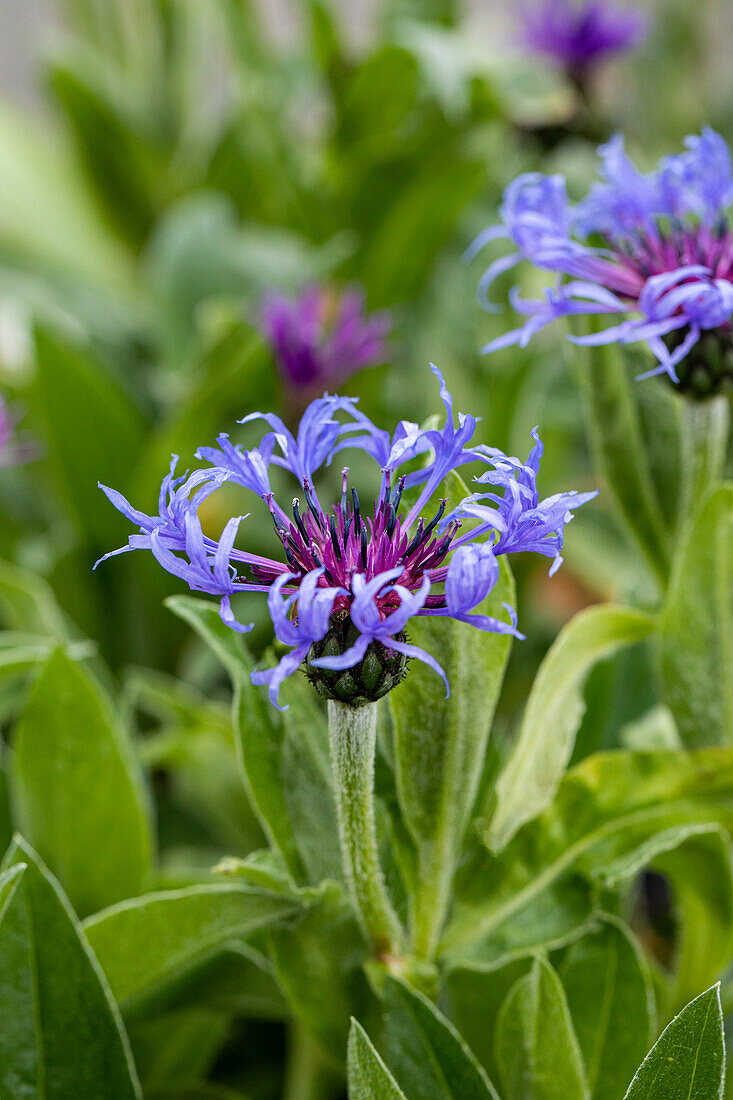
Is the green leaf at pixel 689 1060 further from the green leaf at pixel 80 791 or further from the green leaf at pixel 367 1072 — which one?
the green leaf at pixel 80 791

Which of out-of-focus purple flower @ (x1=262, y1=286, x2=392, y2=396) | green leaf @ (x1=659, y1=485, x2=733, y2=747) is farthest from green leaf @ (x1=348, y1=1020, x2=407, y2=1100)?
out-of-focus purple flower @ (x1=262, y1=286, x2=392, y2=396)

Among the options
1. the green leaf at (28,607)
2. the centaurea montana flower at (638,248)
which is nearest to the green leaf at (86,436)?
the green leaf at (28,607)

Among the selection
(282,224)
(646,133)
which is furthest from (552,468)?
(646,133)

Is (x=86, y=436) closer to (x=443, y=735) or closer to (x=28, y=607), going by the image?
(x=28, y=607)

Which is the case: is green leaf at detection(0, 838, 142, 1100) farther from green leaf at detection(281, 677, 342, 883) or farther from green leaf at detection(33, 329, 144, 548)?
green leaf at detection(33, 329, 144, 548)

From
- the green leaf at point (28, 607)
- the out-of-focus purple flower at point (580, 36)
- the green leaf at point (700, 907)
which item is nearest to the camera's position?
the green leaf at point (700, 907)

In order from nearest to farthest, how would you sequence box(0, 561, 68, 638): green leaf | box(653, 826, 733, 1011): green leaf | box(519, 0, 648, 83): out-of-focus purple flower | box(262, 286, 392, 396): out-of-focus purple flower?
1. box(653, 826, 733, 1011): green leaf
2. box(0, 561, 68, 638): green leaf
3. box(262, 286, 392, 396): out-of-focus purple flower
4. box(519, 0, 648, 83): out-of-focus purple flower

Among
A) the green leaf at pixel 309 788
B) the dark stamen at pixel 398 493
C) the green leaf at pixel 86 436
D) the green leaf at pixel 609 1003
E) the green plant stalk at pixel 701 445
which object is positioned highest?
the green leaf at pixel 86 436
